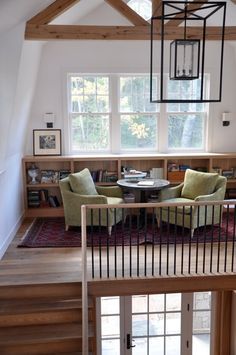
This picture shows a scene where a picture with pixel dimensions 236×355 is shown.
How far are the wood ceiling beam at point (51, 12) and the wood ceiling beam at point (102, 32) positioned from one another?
0.26ft

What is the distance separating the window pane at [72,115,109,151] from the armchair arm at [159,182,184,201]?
1432mm

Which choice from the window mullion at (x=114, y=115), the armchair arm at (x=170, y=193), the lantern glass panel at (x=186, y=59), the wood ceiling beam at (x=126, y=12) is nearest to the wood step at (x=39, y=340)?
the armchair arm at (x=170, y=193)

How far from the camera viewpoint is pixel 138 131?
637 centimetres

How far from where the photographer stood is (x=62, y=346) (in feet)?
11.8

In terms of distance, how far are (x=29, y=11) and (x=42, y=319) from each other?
3336 mm

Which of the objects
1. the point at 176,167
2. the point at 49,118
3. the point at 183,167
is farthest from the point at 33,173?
the point at 183,167

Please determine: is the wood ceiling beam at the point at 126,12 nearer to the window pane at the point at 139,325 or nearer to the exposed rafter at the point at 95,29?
the exposed rafter at the point at 95,29

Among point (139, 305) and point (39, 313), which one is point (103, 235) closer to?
point (139, 305)

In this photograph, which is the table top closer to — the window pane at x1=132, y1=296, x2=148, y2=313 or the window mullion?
the window mullion

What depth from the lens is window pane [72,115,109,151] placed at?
6.29m

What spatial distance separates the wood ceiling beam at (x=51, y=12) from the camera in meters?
4.35

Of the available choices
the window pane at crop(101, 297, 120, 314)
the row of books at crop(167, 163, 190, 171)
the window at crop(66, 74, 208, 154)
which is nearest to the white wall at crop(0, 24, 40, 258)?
the window at crop(66, 74, 208, 154)

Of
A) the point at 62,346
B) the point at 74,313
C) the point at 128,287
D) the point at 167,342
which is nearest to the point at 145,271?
the point at 128,287

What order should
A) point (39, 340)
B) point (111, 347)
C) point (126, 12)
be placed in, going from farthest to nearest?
point (111, 347)
point (126, 12)
point (39, 340)
